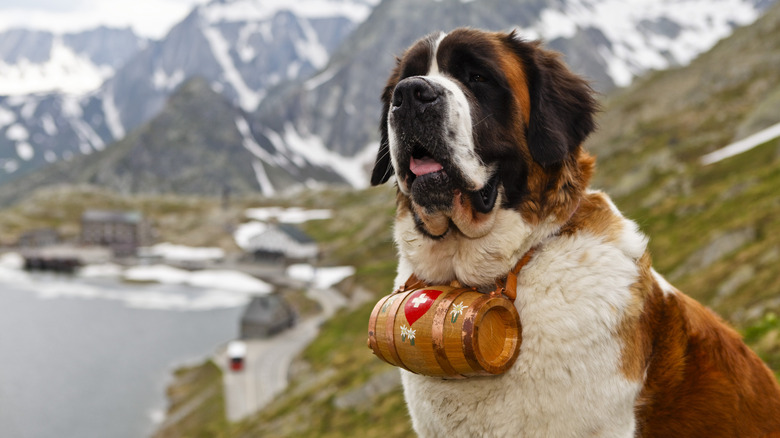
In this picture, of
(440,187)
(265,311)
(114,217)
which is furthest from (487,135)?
(114,217)

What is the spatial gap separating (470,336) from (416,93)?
67.7 inches

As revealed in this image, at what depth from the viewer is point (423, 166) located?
14.4ft

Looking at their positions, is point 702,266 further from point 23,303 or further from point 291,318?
point 23,303

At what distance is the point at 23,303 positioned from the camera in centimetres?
8781

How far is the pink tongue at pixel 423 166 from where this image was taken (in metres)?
4.34

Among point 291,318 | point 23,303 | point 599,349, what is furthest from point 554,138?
point 23,303

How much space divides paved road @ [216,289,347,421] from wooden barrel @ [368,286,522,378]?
1608 inches

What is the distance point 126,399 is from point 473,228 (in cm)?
5673

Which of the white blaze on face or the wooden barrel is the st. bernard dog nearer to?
the white blaze on face

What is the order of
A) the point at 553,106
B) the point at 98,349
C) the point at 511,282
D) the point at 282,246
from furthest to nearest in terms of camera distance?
the point at 282,246, the point at 98,349, the point at 553,106, the point at 511,282

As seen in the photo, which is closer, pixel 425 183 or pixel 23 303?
pixel 425 183

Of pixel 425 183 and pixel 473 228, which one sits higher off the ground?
pixel 425 183

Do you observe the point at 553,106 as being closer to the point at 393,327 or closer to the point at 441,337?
the point at 441,337

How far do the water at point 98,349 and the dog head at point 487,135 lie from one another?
4921cm
